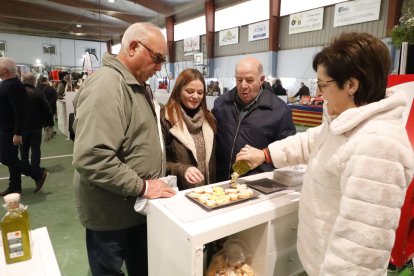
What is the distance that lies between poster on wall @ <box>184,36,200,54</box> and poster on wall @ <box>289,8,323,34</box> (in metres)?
4.71

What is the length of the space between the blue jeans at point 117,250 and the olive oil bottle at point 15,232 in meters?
0.34

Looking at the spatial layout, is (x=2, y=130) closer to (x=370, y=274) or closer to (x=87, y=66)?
(x=87, y=66)

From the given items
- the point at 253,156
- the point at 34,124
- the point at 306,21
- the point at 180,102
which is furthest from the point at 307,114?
the point at 253,156

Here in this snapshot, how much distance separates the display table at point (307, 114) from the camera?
270 inches

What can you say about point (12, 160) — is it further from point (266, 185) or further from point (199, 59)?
point (199, 59)

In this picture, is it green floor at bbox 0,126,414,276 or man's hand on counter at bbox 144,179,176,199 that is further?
green floor at bbox 0,126,414,276

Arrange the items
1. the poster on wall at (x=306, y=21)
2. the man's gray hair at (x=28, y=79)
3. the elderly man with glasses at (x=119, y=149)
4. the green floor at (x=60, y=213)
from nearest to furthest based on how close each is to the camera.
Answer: the elderly man with glasses at (x=119, y=149) → the green floor at (x=60, y=213) → the man's gray hair at (x=28, y=79) → the poster on wall at (x=306, y=21)

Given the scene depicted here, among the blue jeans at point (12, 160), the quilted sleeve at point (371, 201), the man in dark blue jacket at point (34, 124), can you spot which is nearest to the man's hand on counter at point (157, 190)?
the quilted sleeve at point (371, 201)

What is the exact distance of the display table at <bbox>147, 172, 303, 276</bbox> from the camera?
932 millimetres

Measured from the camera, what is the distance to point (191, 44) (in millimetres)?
13555

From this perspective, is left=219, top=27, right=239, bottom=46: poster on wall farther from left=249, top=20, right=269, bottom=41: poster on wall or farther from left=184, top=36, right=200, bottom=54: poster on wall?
left=184, top=36, right=200, bottom=54: poster on wall

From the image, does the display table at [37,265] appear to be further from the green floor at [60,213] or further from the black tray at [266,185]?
the green floor at [60,213]

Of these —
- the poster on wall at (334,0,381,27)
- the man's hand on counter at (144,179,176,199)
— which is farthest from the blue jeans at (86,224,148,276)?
the poster on wall at (334,0,381,27)

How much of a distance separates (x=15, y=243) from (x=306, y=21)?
998cm
